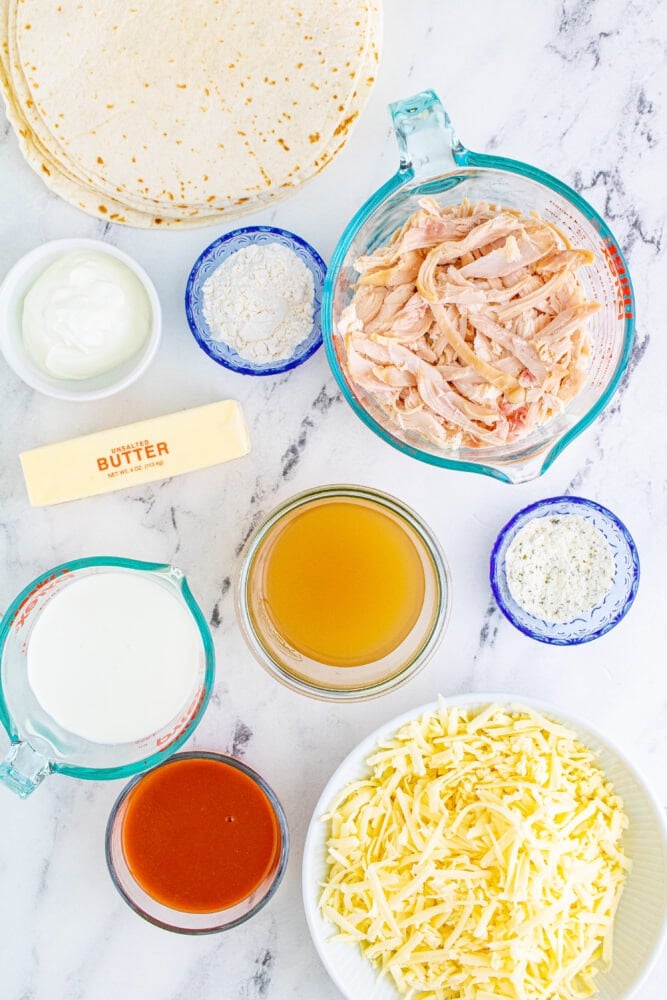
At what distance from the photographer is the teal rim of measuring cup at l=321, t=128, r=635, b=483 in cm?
159

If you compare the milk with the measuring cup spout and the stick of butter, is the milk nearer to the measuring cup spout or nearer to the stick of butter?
the measuring cup spout

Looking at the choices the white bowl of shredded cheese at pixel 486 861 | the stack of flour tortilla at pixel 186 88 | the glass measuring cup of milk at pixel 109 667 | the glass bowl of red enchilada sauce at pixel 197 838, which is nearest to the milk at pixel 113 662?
the glass measuring cup of milk at pixel 109 667

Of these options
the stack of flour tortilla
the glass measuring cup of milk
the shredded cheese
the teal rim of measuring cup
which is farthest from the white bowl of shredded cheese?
the stack of flour tortilla

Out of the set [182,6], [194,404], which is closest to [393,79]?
[182,6]

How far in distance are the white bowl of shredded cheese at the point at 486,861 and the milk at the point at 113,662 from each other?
389mm

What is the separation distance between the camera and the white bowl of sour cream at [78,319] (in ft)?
5.59

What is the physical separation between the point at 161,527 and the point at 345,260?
27.8 inches

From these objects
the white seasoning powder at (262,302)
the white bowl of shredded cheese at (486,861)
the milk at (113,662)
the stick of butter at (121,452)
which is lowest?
the white bowl of shredded cheese at (486,861)

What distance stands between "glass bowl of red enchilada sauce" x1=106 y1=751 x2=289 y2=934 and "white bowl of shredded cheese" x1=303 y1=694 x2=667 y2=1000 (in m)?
0.13

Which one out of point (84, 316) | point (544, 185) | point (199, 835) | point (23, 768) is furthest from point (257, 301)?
point (199, 835)

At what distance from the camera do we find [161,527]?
1.91 meters

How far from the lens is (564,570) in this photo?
6.01 feet

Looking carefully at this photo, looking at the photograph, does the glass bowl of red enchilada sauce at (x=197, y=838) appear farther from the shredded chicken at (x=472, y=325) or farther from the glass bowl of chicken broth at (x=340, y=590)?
the shredded chicken at (x=472, y=325)

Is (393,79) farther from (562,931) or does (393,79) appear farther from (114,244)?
(562,931)
